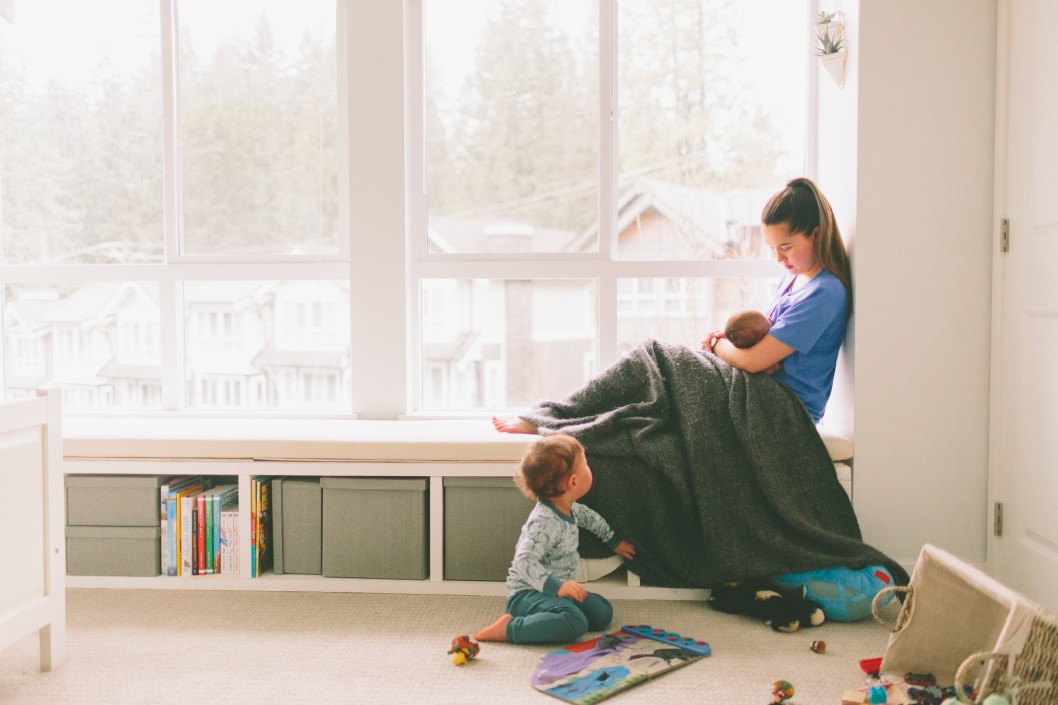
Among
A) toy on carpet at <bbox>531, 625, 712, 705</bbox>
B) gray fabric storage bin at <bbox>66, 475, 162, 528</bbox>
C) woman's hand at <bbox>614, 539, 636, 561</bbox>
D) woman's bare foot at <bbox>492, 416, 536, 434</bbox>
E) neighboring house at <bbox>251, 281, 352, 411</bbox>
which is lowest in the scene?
toy on carpet at <bbox>531, 625, 712, 705</bbox>

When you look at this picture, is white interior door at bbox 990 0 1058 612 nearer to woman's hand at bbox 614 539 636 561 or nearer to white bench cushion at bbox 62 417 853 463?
white bench cushion at bbox 62 417 853 463

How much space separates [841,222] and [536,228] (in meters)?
1.04

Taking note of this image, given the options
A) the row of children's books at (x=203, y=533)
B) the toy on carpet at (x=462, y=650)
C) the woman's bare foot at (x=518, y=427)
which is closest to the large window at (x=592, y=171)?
the woman's bare foot at (x=518, y=427)

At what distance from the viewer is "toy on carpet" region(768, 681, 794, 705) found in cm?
182

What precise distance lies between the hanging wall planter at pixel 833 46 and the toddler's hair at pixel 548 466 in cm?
146

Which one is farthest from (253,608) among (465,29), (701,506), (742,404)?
(465,29)

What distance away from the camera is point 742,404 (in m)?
2.52

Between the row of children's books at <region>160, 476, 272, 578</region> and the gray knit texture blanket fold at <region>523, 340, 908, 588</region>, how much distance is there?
0.97m

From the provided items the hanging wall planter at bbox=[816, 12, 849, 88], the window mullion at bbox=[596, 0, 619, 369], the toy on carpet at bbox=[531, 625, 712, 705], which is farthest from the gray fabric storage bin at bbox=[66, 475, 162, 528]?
the hanging wall planter at bbox=[816, 12, 849, 88]

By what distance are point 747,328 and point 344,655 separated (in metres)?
1.43

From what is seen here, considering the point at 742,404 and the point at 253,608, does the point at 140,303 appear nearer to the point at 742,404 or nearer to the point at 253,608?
the point at 253,608

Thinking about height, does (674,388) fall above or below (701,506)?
above

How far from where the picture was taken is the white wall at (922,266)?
257 centimetres

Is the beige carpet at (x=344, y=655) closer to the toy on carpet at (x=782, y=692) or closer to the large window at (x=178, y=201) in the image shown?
the toy on carpet at (x=782, y=692)
